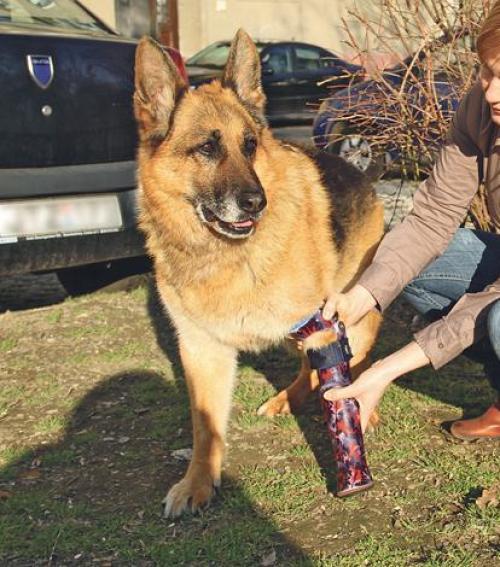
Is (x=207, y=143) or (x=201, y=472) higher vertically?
(x=207, y=143)

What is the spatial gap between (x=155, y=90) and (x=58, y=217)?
1.32m

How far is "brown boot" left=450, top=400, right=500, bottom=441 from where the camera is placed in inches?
126

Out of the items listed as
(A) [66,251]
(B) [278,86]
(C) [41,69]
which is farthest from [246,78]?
(B) [278,86]

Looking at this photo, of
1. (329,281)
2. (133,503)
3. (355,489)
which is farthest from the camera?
(329,281)

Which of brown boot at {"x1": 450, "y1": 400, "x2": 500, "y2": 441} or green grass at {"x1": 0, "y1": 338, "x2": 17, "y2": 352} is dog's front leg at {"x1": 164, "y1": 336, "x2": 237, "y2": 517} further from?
green grass at {"x1": 0, "y1": 338, "x2": 17, "y2": 352}

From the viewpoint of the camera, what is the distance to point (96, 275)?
5.41 m

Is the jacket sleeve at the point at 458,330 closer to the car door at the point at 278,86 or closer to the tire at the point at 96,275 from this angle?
the tire at the point at 96,275

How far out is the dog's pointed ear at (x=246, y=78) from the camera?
3.22 metres

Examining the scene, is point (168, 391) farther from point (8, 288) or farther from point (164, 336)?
point (8, 288)

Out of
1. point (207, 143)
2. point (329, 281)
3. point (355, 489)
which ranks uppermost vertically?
point (207, 143)

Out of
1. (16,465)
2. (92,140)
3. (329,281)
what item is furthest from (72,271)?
(329,281)

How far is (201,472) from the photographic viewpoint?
3.04m

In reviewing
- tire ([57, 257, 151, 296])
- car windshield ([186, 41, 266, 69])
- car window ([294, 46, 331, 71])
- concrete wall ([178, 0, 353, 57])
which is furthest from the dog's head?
concrete wall ([178, 0, 353, 57])

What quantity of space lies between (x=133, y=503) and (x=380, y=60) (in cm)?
301
